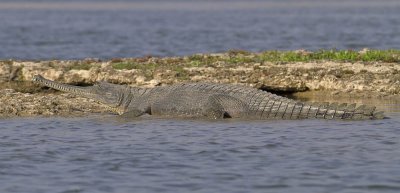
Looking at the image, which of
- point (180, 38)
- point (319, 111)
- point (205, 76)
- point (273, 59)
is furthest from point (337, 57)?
point (180, 38)

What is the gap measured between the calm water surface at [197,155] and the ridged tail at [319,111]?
193mm

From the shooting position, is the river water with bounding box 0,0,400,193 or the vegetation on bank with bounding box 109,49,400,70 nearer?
the river water with bounding box 0,0,400,193

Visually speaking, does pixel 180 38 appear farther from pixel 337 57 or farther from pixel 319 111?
pixel 319 111

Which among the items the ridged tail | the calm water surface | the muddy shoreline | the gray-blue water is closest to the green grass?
the muddy shoreline

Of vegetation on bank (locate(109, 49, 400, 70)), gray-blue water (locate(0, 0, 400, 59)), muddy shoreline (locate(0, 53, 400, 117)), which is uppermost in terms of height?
gray-blue water (locate(0, 0, 400, 59))

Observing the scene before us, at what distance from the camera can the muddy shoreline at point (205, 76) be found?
1781 cm

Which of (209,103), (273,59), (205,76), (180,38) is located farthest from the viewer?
(180,38)

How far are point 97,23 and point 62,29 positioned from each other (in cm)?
681

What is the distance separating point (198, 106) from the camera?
16.2 meters

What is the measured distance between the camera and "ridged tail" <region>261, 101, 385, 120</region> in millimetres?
15383

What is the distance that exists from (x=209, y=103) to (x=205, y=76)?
276 cm

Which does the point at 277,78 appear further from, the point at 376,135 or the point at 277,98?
the point at 376,135

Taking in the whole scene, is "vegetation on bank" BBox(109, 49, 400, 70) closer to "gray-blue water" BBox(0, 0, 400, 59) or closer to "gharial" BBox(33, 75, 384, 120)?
"gharial" BBox(33, 75, 384, 120)

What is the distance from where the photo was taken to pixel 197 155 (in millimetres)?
13016
